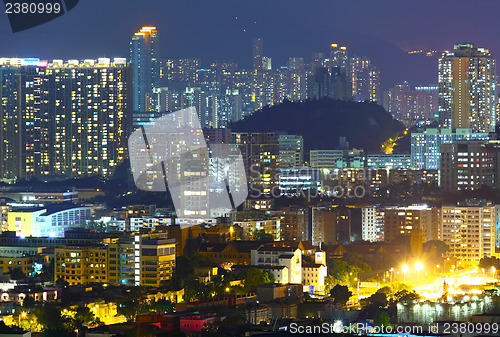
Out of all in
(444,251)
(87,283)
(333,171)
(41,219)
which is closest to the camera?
(87,283)

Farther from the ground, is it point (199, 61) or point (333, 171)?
point (199, 61)

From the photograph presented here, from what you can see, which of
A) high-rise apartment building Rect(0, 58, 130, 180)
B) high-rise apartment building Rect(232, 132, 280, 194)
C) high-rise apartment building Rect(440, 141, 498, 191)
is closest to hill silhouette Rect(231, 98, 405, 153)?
high-rise apartment building Rect(0, 58, 130, 180)

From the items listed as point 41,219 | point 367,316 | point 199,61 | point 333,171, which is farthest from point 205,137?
point 367,316

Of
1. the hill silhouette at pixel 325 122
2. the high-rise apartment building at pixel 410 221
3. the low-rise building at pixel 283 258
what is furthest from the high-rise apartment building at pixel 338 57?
the low-rise building at pixel 283 258

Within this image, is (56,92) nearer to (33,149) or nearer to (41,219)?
A: (33,149)

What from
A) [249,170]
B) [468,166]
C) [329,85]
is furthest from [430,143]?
[249,170]
